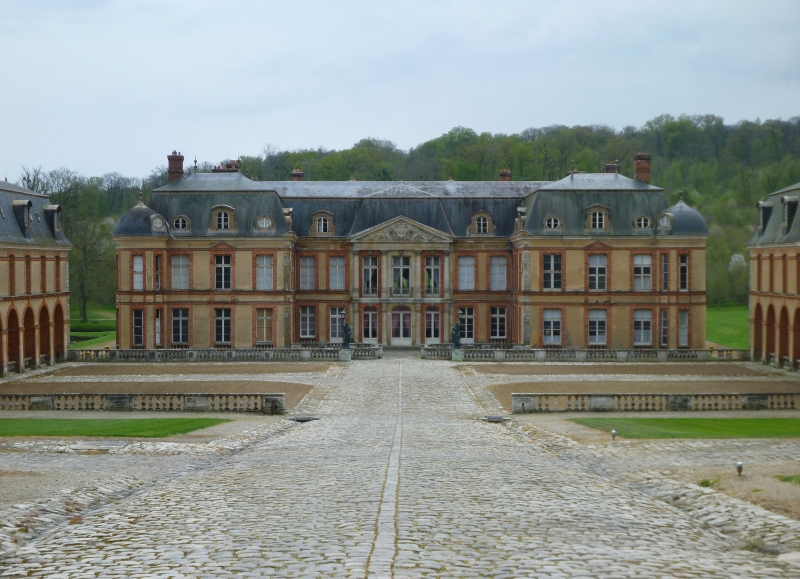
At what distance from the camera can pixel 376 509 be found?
46.9 feet

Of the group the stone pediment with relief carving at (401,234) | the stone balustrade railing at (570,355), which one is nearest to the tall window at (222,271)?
the stone pediment with relief carving at (401,234)

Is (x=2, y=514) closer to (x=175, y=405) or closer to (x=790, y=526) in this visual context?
(x=790, y=526)

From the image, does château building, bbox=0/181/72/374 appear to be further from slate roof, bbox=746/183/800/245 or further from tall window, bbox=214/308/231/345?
slate roof, bbox=746/183/800/245

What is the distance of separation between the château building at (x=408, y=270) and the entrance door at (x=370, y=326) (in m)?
0.06

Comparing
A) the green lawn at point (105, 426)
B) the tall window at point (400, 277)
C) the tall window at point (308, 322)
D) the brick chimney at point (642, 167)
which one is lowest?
the green lawn at point (105, 426)

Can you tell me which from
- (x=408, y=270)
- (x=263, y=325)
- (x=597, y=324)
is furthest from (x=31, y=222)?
(x=597, y=324)

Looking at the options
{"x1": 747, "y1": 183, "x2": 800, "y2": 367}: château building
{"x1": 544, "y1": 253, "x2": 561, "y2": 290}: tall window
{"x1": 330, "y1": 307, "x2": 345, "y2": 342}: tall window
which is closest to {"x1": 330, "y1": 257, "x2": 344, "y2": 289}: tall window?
{"x1": 330, "y1": 307, "x2": 345, "y2": 342}: tall window

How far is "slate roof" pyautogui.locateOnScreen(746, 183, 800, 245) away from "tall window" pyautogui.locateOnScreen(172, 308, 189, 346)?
102 feet

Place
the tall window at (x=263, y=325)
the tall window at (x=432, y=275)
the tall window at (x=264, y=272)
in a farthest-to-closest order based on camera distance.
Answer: the tall window at (x=432, y=275)
the tall window at (x=263, y=325)
the tall window at (x=264, y=272)

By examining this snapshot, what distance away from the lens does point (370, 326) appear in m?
55.5

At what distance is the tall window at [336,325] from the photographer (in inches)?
2199

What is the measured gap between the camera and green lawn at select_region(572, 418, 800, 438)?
24.3 m

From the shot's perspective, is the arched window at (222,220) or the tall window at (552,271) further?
the arched window at (222,220)

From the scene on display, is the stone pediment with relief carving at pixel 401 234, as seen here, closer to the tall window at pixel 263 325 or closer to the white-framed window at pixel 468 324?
the white-framed window at pixel 468 324
